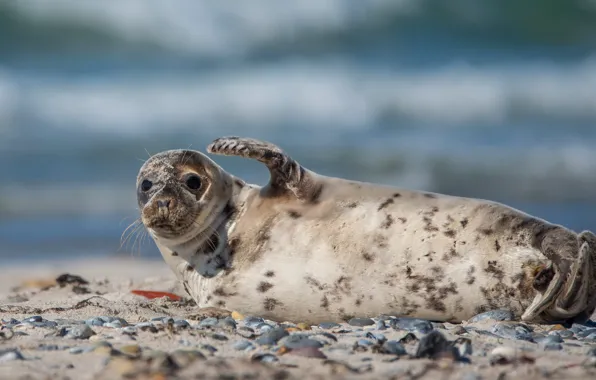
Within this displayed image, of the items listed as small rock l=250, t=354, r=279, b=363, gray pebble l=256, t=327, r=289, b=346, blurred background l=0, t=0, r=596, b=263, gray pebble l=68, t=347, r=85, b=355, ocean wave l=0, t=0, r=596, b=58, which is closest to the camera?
small rock l=250, t=354, r=279, b=363

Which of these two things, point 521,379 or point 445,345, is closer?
point 521,379

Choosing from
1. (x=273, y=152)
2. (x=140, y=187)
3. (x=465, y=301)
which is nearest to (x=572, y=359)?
(x=465, y=301)

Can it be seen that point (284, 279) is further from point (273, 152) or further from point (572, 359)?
point (572, 359)

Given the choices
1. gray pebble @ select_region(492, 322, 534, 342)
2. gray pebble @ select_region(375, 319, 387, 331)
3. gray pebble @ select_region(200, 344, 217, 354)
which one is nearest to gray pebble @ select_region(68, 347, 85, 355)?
gray pebble @ select_region(200, 344, 217, 354)

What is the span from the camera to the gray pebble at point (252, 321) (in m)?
4.46

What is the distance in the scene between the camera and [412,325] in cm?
432

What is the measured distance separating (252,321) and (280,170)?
3.12ft

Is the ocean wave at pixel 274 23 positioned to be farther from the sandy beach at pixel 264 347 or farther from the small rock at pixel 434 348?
the small rock at pixel 434 348

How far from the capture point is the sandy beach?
10.8 ft

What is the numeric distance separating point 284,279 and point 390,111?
12.4 m

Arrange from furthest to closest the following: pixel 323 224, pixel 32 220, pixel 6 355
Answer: pixel 32 220
pixel 323 224
pixel 6 355

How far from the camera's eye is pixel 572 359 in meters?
3.61

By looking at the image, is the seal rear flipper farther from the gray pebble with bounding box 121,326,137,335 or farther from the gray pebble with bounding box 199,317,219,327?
the gray pebble with bounding box 121,326,137,335

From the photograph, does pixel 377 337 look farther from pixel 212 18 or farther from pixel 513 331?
pixel 212 18
